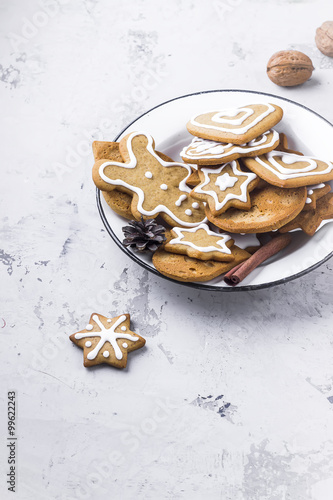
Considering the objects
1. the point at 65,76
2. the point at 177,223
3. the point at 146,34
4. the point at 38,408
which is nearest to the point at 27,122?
the point at 65,76

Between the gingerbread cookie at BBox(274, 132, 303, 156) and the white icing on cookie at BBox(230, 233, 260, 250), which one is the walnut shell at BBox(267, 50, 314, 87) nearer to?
the gingerbread cookie at BBox(274, 132, 303, 156)

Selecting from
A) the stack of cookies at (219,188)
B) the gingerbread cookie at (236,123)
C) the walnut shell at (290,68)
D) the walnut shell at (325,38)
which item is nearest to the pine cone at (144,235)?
the stack of cookies at (219,188)

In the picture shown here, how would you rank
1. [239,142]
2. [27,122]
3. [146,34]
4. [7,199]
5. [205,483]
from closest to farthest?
[205,483], [239,142], [7,199], [27,122], [146,34]

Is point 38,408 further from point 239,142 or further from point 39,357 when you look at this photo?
point 239,142

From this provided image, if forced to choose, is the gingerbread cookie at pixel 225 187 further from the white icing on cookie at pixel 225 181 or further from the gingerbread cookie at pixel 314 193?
the gingerbread cookie at pixel 314 193

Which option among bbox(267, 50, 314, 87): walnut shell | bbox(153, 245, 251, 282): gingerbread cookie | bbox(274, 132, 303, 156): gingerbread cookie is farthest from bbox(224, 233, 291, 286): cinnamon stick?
bbox(267, 50, 314, 87): walnut shell

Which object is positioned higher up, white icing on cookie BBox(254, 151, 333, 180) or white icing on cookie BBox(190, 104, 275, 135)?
white icing on cookie BBox(190, 104, 275, 135)
